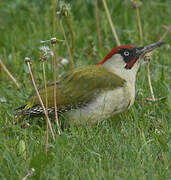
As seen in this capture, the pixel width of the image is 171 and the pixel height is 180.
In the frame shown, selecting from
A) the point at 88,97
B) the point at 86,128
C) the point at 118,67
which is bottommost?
the point at 86,128

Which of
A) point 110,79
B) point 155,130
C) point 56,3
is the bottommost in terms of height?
point 155,130

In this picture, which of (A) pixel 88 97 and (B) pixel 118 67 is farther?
(B) pixel 118 67

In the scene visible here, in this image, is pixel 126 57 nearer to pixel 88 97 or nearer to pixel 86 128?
pixel 88 97

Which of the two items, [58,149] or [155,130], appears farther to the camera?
[155,130]

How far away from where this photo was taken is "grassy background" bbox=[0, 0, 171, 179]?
287 cm

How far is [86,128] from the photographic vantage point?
352 centimetres

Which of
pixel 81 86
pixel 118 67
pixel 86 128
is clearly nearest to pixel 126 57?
pixel 118 67

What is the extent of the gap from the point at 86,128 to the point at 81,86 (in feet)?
1.39

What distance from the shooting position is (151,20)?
20.2 ft

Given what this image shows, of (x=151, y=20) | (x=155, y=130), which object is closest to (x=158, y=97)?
(x=155, y=130)

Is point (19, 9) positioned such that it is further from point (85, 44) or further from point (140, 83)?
point (140, 83)

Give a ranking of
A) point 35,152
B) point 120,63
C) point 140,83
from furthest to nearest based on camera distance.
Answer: point 140,83 → point 120,63 → point 35,152

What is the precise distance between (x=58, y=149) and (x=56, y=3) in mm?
1556

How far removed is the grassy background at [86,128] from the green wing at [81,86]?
0.23m
